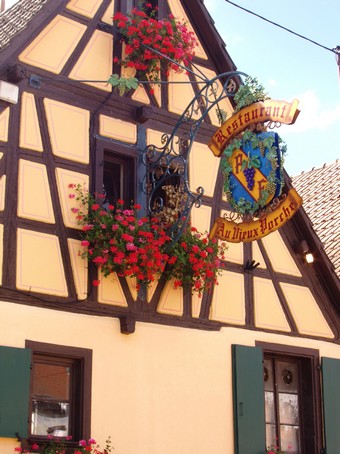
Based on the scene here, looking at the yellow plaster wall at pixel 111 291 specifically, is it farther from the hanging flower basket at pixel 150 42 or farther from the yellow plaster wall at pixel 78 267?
the hanging flower basket at pixel 150 42

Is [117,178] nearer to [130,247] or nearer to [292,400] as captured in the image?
[130,247]

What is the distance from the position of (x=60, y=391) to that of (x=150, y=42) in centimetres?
425

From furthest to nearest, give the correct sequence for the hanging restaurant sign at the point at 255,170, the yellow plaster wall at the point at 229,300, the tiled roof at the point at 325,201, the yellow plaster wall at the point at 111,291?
the tiled roof at the point at 325,201
the yellow plaster wall at the point at 229,300
the yellow plaster wall at the point at 111,291
the hanging restaurant sign at the point at 255,170

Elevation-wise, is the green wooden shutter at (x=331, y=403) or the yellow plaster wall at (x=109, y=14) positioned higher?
the yellow plaster wall at (x=109, y=14)

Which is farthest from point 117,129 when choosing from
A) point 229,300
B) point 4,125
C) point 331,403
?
point 331,403

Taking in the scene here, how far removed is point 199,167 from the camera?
42.2 ft

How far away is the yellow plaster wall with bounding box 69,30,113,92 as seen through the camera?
11945mm

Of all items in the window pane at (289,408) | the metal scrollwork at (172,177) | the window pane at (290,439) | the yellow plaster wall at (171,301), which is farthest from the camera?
the window pane at (289,408)

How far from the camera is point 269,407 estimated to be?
12914 millimetres

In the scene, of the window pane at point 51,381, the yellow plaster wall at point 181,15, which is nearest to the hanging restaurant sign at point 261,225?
the window pane at point 51,381

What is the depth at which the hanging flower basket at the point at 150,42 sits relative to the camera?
12.2 meters

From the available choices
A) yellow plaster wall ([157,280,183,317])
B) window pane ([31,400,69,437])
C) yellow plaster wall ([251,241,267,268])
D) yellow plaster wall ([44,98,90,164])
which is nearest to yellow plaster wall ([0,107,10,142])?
yellow plaster wall ([44,98,90,164])

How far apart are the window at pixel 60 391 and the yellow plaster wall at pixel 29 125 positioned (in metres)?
2.21

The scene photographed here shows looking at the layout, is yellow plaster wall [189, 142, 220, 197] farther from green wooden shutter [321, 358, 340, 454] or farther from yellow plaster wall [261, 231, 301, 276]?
green wooden shutter [321, 358, 340, 454]
